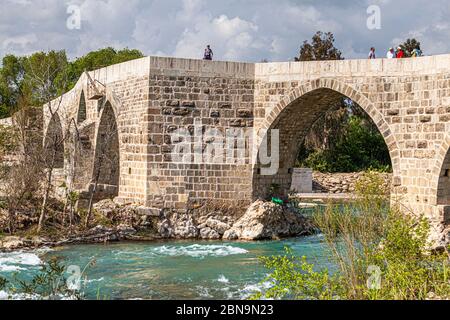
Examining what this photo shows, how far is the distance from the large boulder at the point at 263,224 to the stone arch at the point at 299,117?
2.04ft

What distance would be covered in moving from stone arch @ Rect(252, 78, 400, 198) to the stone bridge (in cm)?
2

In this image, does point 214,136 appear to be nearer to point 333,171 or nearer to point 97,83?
point 97,83

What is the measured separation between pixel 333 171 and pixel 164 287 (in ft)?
68.4

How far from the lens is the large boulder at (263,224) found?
1520 cm

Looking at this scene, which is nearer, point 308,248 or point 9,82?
point 308,248

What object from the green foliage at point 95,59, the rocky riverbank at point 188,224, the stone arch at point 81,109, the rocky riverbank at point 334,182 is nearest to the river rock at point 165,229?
the rocky riverbank at point 188,224

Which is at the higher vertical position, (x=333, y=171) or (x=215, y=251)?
(x=333, y=171)

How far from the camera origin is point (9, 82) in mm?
47406

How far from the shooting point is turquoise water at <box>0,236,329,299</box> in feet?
33.5

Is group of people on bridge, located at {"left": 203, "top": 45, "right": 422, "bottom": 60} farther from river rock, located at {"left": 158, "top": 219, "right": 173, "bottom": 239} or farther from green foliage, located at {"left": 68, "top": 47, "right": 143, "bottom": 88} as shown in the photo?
green foliage, located at {"left": 68, "top": 47, "right": 143, "bottom": 88}

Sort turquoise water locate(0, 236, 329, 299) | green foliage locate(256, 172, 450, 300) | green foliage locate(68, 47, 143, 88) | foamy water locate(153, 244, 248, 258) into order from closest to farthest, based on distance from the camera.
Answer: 1. green foliage locate(256, 172, 450, 300)
2. turquoise water locate(0, 236, 329, 299)
3. foamy water locate(153, 244, 248, 258)
4. green foliage locate(68, 47, 143, 88)

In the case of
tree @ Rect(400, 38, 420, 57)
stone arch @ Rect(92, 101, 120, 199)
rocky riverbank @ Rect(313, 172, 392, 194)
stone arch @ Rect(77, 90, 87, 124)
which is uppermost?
tree @ Rect(400, 38, 420, 57)

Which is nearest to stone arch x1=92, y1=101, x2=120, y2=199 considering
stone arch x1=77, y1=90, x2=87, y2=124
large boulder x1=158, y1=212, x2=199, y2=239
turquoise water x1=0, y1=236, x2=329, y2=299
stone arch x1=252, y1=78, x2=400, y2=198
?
stone arch x1=77, y1=90, x2=87, y2=124
